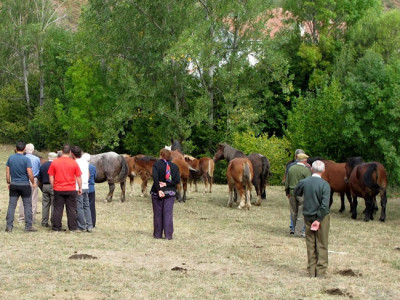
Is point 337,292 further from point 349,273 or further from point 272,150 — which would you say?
point 272,150

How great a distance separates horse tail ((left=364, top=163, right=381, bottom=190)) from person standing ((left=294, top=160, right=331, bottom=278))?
26.0 feet

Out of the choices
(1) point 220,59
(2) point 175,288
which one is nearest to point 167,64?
(1) point 220,59

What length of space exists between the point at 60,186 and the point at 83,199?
938 millimetres

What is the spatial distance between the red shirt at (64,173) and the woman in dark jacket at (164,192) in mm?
1829

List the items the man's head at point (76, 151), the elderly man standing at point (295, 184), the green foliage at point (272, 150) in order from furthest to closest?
the green foliage at point (272, 150) < the elderly man standing at point (295, 184) < the man's head at point (76, 151)

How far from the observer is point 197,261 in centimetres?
1169

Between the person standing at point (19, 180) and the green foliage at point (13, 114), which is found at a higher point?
the green foliage at point (13, 114)

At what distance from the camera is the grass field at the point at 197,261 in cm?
937

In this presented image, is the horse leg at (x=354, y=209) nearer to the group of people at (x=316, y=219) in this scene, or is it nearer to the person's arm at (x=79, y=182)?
the group of people at (x=316, y=219)

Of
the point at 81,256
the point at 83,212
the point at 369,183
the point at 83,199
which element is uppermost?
Result: the point at 369,183

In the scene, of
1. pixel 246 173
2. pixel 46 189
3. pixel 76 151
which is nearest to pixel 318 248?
pixel 76 151

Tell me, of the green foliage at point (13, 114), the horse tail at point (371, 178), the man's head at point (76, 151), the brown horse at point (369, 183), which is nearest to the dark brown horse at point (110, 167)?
the man's head at point (76, 151)

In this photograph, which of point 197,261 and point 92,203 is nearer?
point 197,261

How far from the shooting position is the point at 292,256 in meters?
12.6
